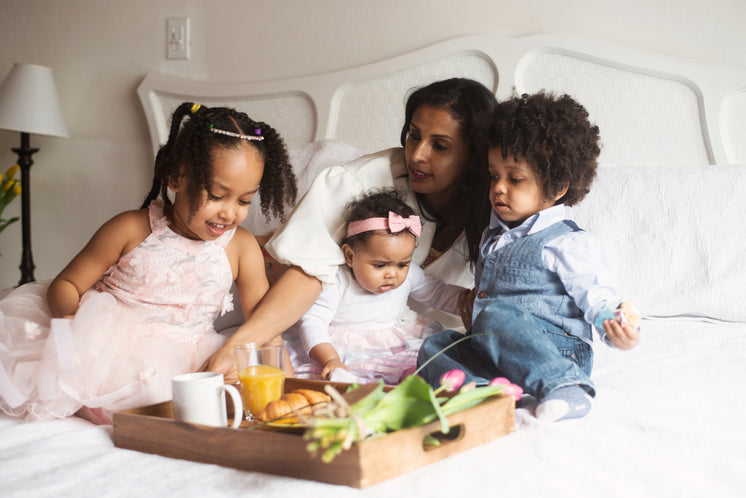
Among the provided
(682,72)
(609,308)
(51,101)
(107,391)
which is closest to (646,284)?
(609,308)

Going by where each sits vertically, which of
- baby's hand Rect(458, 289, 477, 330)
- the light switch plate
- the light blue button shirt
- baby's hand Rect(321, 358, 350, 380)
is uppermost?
the light switch plate

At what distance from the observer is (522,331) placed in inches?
47.4

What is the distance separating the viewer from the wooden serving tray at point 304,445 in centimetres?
77

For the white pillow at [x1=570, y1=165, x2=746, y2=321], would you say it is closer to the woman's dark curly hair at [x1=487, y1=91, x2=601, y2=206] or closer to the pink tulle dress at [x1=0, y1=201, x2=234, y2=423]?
the woman's dark curly hair at [x1=487, y1=91, x2=601, y2=206]

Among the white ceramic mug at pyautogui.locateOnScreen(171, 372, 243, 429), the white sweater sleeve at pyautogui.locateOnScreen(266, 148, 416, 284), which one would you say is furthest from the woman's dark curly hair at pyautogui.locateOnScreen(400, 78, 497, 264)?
the white ceramic mug at pyautogui.locateOnScreen(171, 372, 243, 429)

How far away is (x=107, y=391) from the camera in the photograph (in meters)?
1.14

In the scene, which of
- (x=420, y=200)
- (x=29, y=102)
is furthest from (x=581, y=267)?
(x=29, y=102)

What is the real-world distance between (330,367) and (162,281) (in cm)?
41

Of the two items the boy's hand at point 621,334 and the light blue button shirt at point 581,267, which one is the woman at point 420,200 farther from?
the boy's hand at point 621,334

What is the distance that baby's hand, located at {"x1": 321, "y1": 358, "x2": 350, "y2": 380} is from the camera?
1345 millimetres

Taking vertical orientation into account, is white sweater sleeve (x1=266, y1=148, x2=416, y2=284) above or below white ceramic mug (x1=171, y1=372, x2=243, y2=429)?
above

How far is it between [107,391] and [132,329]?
186mm

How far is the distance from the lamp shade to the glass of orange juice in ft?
6.58

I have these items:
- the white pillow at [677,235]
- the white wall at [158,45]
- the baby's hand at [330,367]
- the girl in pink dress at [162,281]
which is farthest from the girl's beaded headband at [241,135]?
the white wall at [158,45]
